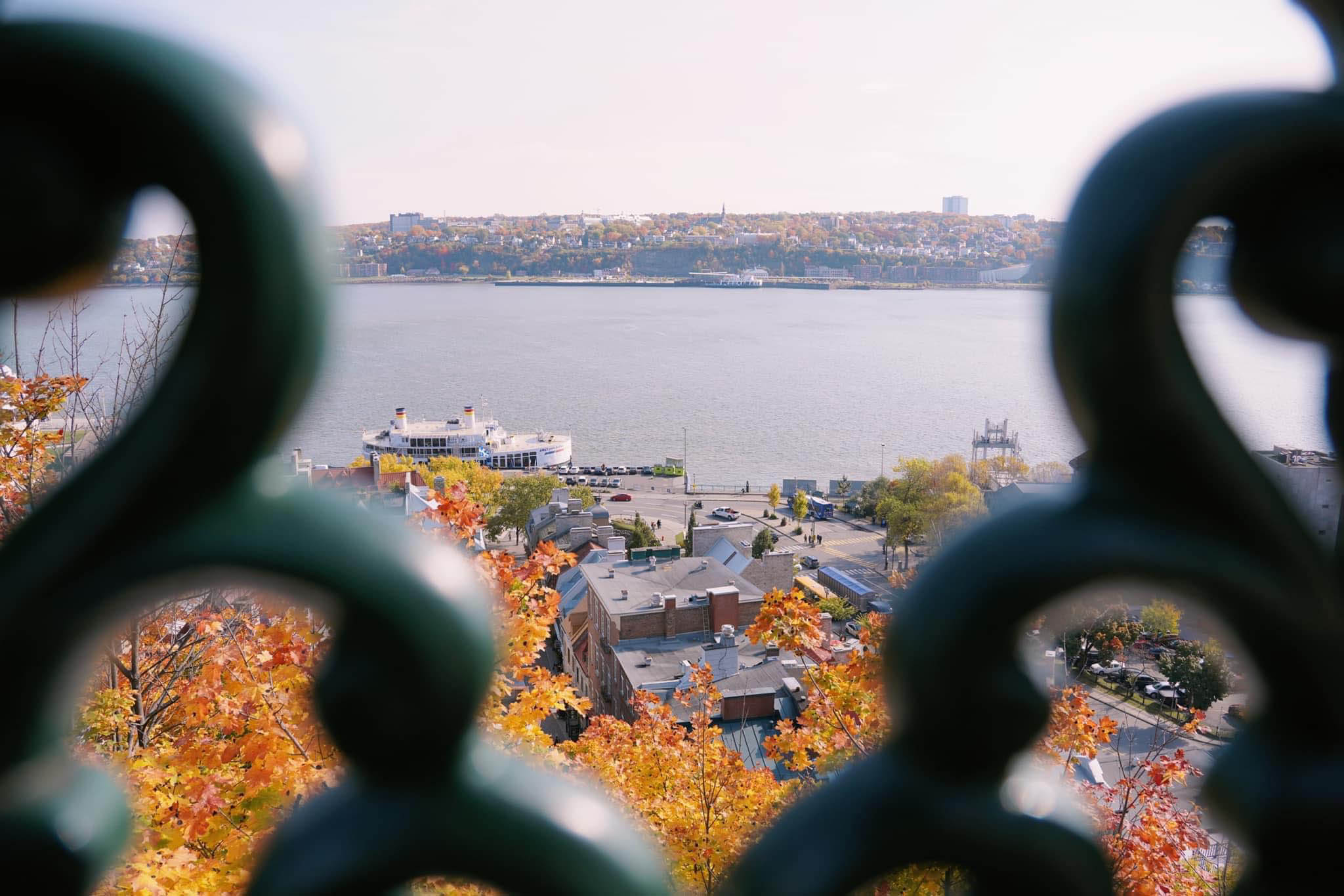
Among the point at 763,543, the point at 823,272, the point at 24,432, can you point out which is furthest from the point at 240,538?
the point at 823,272

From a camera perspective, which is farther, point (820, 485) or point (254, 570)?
point (820, 485)

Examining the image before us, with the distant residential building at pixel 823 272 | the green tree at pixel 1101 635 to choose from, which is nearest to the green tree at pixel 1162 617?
the green tree at pixel 1101 635

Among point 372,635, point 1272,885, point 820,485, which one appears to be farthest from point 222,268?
point 820,485

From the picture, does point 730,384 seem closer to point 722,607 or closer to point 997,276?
point 997,276

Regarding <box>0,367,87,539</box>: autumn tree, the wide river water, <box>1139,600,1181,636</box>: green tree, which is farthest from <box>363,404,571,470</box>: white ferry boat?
<box>0,367,87,539</box>: autumn tree

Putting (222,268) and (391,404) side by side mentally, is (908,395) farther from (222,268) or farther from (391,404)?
(222,268)

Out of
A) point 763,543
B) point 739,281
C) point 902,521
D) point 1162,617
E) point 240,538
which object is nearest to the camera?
point 240,538
